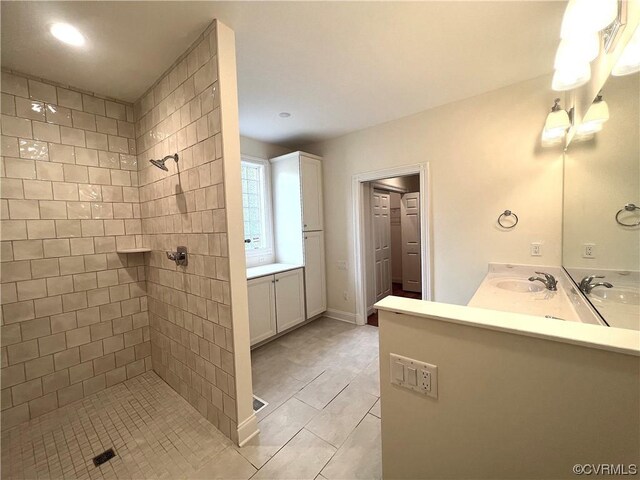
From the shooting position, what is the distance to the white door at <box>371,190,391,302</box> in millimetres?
3930

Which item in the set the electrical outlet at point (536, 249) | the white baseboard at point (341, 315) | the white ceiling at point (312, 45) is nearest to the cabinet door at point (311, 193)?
the white ceiling at point (312, 45)

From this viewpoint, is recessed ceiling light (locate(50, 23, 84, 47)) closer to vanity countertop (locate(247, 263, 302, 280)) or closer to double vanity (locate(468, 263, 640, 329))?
vanity countertop (locate(247, 263, 302, 280))

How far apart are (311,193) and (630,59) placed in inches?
109

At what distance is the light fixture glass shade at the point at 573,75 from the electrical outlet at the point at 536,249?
131 cm

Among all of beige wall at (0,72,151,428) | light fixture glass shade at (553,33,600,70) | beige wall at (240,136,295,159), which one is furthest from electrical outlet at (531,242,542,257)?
beige wall at (0,72,151,428)

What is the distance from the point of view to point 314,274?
3.47 meters

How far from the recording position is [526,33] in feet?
5.20

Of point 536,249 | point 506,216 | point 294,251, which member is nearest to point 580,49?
point 506,216

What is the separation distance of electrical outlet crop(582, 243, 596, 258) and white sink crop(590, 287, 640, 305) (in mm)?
342

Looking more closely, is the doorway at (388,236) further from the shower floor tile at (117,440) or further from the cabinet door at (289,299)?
the shower floor tile at (117,440)

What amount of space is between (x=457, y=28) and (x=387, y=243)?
3175mm

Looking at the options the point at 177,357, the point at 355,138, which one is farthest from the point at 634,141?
the point at 177,357

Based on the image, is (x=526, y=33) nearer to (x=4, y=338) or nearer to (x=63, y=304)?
(x=63, y=304)

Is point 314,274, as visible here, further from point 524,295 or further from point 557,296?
point 557,296
